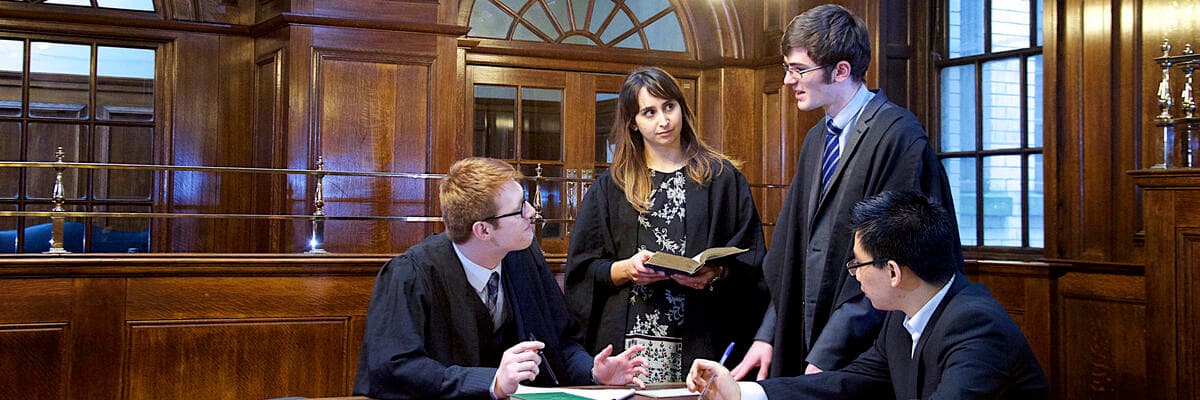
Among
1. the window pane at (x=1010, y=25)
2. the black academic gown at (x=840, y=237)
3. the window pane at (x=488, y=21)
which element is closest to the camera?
the black academic gown at (x=840, y=237)

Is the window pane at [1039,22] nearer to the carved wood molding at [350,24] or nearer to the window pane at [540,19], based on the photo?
the window pane at [540,19]

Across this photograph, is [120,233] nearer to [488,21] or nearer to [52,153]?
[52,153]

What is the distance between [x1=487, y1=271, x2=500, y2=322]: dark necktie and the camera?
2361 millimetres

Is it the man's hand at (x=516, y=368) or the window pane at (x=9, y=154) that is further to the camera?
the window pane at (x=9, y=154)

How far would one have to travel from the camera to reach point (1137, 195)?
16.3ft

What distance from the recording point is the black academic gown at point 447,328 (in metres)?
2.06

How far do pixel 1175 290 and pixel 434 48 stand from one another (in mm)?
3955

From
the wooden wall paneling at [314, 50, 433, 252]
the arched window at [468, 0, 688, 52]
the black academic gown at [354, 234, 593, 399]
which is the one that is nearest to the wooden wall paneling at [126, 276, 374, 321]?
the wooden wall paneling at [314, 50, 433, 252]

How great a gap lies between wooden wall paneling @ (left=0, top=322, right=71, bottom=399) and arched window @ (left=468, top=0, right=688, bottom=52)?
339 cm

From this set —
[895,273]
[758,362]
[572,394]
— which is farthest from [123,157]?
[895,273]

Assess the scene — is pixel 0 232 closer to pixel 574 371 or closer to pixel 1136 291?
pixel 574 371

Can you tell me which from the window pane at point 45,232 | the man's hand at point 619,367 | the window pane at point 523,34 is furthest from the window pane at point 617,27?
the man's hand at point 619,367

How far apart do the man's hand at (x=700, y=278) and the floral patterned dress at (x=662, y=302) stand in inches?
3.7

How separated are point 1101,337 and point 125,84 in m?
5.30
